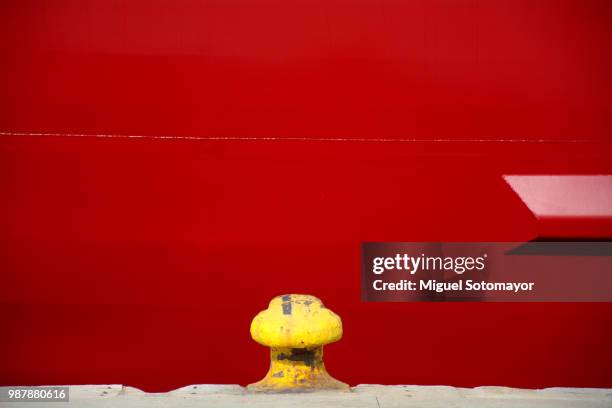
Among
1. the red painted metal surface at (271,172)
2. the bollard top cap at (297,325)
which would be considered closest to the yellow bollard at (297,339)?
the bollard top cap at (297,325)

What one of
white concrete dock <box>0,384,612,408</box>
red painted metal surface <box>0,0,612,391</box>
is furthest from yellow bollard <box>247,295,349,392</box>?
red painted metal surface <box>0,0,612,391</box>

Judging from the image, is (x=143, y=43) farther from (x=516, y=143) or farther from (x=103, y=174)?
(x=516, y=143)

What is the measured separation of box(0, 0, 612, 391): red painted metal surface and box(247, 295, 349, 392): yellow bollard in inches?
30.1

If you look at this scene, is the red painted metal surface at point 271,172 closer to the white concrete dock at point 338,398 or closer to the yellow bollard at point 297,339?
the white concrete dock at point 338,398

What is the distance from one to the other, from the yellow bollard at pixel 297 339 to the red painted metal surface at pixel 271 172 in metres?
0.77

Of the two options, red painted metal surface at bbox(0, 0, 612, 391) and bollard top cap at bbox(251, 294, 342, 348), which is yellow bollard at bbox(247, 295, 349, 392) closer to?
bollard top cap at bbox(251, 294, 342, 348)

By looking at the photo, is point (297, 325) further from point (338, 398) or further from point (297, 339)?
point (338, 398)

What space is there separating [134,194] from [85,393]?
1.56 m

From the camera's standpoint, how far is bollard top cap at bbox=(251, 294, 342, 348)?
4586mm

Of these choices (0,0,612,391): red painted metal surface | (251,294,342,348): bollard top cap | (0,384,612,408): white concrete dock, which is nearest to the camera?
(0,384,612,408): white concrete dock

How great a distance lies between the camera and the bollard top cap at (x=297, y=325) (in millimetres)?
4586

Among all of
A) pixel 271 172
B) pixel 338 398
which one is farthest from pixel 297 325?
pixel 271 172

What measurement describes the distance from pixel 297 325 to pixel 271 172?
1.46 m

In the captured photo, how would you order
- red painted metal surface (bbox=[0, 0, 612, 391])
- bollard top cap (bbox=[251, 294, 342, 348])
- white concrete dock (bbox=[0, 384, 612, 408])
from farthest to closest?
red painted metal surface (bbox=[0, 0, 612, 391]), bollard top cap (bbox=[251, 294, 342, 348]), white concrete dock (bbox=[0, 384, 612, 408])
